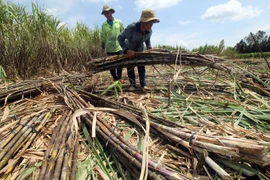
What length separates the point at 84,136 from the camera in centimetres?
163

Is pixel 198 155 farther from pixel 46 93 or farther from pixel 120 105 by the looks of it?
pixel 46 93

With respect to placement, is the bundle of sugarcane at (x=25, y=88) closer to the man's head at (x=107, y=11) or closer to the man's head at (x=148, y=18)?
the man's head at (x=148, y=18)

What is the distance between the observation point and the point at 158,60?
2840 millimetres

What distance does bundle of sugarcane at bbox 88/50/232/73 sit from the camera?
272cm

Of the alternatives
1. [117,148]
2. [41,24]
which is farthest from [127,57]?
[41,24]

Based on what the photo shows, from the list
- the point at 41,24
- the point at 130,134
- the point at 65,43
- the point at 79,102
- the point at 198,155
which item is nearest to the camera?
the point at 198,155

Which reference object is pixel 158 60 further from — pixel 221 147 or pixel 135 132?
pixel 221 147

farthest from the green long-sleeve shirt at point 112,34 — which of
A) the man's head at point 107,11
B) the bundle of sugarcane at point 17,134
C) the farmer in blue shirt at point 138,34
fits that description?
the bundle of sugarcane at point 17,134

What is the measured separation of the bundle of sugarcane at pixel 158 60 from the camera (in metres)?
2.72

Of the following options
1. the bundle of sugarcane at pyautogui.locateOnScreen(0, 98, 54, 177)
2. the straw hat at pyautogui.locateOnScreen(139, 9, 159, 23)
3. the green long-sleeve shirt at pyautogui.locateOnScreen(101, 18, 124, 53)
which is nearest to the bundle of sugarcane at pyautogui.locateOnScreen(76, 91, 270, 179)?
the bundle of sugarcane at pyautogui.locateOnScreen(0, 98, 54, 177)

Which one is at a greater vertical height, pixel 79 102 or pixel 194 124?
pixel 79 102

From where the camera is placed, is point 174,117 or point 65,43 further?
point 65,43

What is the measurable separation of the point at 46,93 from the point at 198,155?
210 centimetres

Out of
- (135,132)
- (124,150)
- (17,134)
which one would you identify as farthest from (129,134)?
(17,134)
